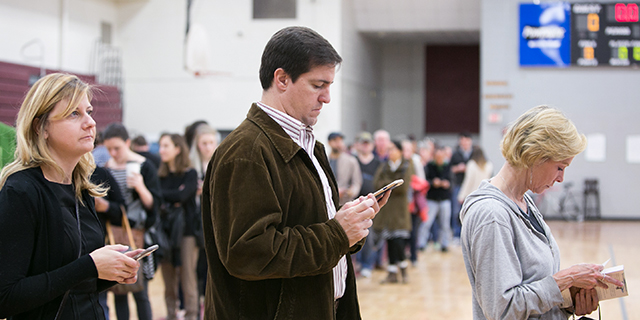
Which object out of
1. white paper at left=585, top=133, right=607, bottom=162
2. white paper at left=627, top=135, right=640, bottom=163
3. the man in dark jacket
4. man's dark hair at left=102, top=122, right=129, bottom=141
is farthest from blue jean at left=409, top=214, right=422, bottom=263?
white paper at left=627, top=135, right=640, bottom=163

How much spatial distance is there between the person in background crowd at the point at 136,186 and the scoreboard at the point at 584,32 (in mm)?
11351

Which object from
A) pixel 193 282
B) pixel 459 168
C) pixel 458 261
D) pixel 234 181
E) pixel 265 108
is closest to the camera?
pixel 234 181

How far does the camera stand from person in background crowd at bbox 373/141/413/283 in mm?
7211

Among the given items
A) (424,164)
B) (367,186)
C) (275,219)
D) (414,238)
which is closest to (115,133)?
(275,219)

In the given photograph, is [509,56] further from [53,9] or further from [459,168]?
[53,9]

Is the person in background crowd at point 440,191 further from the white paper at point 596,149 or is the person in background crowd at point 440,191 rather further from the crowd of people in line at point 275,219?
the crowd of people in line at point 275,219

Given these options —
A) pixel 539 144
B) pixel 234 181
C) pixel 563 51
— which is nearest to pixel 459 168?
pixel 563 51

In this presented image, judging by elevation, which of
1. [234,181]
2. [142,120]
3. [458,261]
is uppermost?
[142,120]

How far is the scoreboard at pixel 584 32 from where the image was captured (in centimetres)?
1302

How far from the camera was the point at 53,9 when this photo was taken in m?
14.0

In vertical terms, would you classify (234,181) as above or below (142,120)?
below

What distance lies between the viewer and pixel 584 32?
43.1 ft

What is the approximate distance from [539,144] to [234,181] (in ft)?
3.71

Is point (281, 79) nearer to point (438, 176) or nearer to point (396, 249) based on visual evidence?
point (396, 249)
